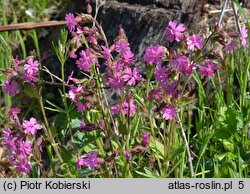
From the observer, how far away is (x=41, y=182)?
6.42 feet

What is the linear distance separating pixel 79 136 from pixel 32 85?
31 centimetres

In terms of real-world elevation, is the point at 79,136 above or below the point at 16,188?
above

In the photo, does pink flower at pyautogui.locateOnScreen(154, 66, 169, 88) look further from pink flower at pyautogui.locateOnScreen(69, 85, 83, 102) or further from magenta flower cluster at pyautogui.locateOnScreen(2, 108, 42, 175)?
magenta flower cluster at pyautogui.locateOnScreen(2, 108, 42, 175)

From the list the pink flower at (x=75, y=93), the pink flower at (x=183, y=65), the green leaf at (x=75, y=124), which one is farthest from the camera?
the green leaf at (x=75, y=124)

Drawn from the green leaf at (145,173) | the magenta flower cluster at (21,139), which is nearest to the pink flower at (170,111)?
the green leaf at (145,173)

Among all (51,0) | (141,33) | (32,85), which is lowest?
(32,85)

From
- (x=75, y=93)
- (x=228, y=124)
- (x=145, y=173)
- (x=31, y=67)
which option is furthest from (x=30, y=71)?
(x=228, y=124)

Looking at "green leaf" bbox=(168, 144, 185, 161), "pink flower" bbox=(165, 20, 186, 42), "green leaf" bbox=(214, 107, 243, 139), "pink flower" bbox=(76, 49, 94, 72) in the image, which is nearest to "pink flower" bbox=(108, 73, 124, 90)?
"pink flower" bbox=(76, 49, 94, 72)

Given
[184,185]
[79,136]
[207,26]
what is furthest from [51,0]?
[184,185]

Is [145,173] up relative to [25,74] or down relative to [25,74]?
down

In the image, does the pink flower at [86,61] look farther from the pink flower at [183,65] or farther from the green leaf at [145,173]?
the green leaf at [145,173]

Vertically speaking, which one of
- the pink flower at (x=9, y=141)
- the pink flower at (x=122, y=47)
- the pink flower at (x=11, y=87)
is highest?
the pink flower at (x=122, y=47)

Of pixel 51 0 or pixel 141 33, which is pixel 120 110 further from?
pixel 51 0

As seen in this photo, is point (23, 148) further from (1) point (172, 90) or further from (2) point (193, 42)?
(2) point (193, 42)
